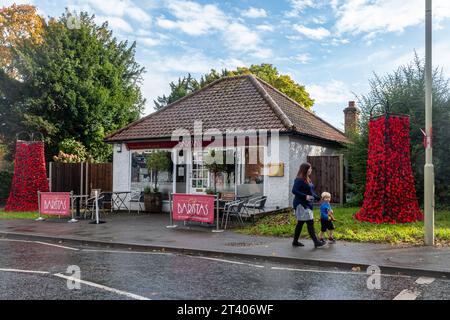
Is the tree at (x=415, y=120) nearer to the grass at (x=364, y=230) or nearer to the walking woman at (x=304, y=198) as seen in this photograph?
the grass at (x=364, y=230)

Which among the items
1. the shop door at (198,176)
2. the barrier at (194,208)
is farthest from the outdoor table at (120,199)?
the barrier at (194,208)

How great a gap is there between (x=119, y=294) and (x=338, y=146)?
16055 millimetres

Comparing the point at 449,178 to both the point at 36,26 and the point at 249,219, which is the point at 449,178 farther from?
the point at 36,26

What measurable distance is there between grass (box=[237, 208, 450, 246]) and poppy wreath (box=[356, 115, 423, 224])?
438 mm

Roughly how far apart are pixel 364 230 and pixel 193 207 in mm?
4801

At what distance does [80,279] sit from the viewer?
6.98m

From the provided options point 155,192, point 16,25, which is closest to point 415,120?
point 155,192

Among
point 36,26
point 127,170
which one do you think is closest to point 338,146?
point 127,170

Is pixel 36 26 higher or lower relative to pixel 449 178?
higher

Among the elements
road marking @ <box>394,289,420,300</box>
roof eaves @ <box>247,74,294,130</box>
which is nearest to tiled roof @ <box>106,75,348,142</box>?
roof eaves @ <box>247,74,294,130</box>

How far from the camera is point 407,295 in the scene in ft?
19.8

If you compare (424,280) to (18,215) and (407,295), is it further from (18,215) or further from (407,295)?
(18,215)

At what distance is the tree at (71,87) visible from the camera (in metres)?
26.5

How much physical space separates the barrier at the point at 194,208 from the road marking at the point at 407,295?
272 inches
